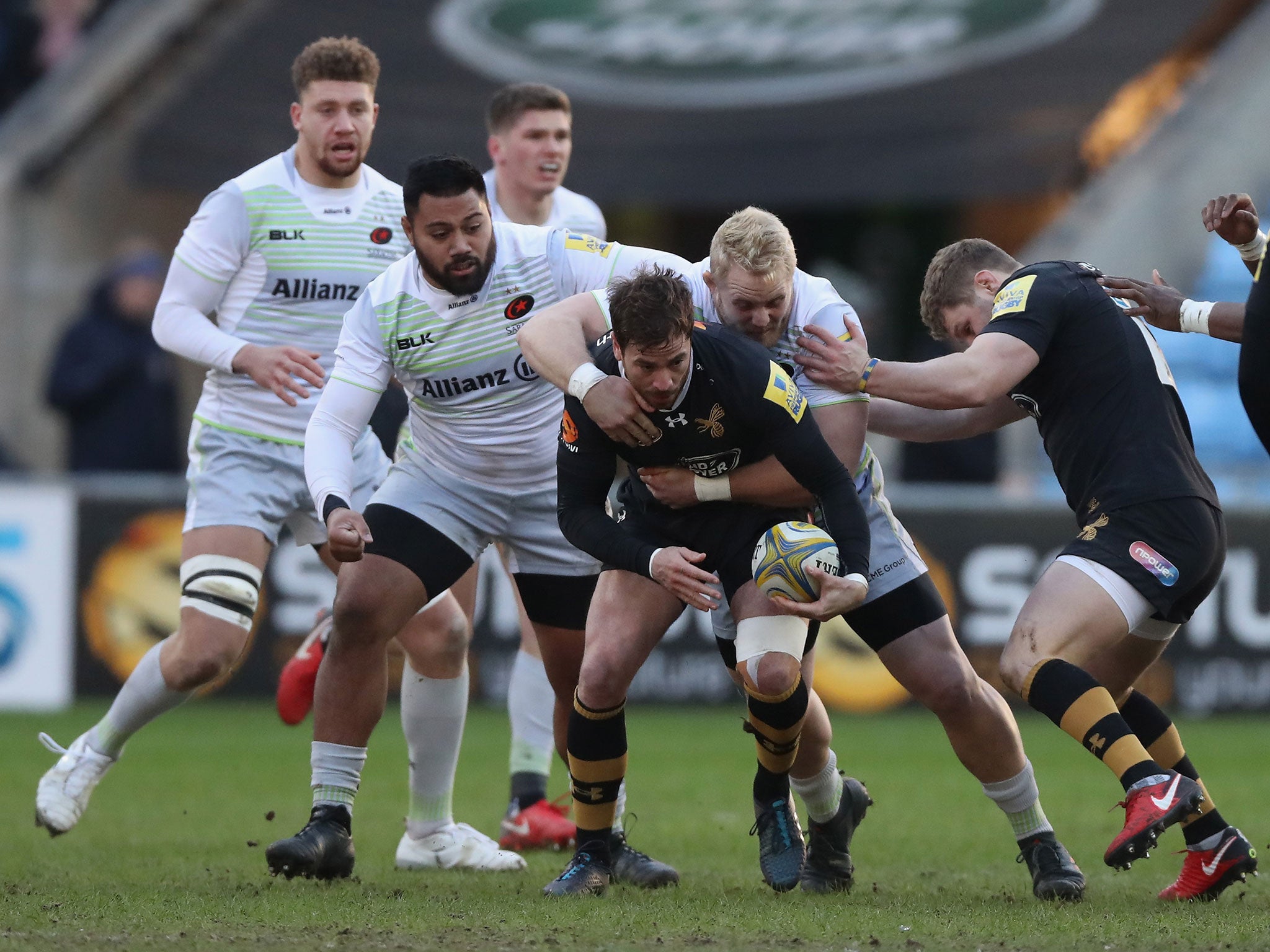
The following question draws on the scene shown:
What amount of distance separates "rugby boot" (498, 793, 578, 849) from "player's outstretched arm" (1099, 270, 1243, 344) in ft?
10.3

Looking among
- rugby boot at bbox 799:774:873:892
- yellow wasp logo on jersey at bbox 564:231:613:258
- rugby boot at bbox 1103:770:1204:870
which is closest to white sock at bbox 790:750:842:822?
rugby boot at bbox 799:774:873:892

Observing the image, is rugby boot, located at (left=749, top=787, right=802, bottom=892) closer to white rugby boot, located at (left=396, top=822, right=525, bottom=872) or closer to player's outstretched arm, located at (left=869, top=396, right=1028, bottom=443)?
white rugby boot, located at (left=396, top=822, right=525, bottom=872)

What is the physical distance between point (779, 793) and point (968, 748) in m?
0.68

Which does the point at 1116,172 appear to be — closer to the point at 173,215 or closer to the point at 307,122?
the point at 173,215

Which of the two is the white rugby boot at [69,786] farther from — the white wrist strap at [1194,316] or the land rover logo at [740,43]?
the land rover logo at [740,43]

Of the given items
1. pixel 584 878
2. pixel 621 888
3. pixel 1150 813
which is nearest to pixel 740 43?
pixel 621 888

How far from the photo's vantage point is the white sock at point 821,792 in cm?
678

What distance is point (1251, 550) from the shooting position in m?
12.8

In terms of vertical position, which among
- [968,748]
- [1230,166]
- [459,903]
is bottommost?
[459,903]

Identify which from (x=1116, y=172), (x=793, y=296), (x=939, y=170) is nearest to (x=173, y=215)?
(x=939, y=170)

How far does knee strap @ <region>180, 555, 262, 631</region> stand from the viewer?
7.20 m

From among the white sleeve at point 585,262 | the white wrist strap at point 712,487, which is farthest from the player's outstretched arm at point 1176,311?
the white sleeve at point 585,262

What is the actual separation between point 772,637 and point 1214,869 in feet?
5.39

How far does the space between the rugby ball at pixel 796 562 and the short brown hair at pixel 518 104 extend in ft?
10.7
